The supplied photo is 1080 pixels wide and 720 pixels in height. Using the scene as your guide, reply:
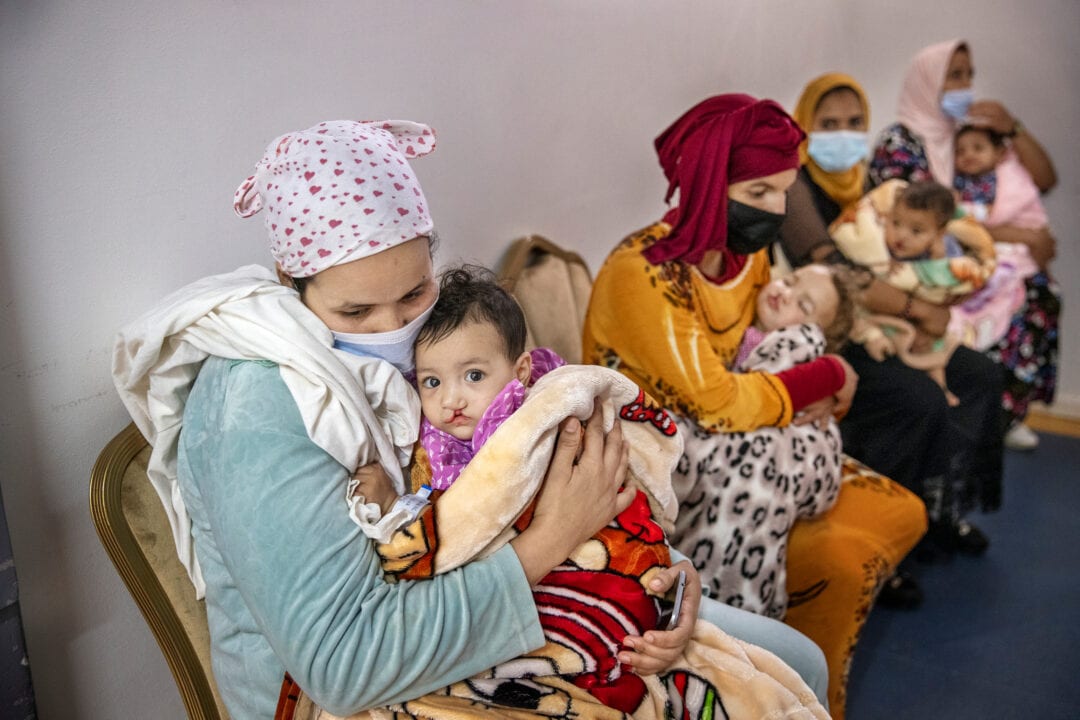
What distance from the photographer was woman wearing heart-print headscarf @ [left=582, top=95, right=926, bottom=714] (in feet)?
6.63

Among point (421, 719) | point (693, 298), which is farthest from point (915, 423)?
point (421, 719)

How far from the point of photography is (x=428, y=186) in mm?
2102

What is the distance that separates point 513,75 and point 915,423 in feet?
5.38

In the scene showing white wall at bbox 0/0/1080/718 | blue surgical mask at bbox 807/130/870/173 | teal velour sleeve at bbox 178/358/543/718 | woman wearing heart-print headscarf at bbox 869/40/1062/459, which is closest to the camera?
teal velour sleeve at bbox 178/358/543/718

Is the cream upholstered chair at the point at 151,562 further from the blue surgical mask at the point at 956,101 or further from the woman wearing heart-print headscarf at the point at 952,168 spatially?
the blue surgical mask at the point at 956,101

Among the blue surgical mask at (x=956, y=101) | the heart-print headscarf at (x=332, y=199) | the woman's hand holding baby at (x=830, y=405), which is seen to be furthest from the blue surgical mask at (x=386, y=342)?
the blue surgical mask at (x=956, y=101)

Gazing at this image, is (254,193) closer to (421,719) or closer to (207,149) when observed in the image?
(207,149)

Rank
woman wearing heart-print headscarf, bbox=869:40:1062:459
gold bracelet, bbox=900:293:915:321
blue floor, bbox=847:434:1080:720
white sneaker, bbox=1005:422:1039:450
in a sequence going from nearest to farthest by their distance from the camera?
blue floor, bbox=847:434:1080:720
gold bracelet, bbox=900:293:915:321
woman wearing heart-print headscarf, bbox=869:40:1062:459
white sneaker, bbox=1005:422:1039:450

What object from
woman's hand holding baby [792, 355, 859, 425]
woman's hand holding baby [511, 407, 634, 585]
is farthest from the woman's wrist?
woman's hand holding baby [792, 355, 859, 425]

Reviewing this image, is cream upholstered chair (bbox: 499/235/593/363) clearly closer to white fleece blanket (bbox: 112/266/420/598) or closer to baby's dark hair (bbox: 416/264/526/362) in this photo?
baby's dark hair (bbox: 416/264/526/362)

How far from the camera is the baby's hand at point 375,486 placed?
1.27 meters

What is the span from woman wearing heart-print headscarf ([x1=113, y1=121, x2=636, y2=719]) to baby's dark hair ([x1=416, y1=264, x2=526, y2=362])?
1.4 inches

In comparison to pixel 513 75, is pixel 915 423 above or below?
below

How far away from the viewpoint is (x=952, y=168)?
162 inches
